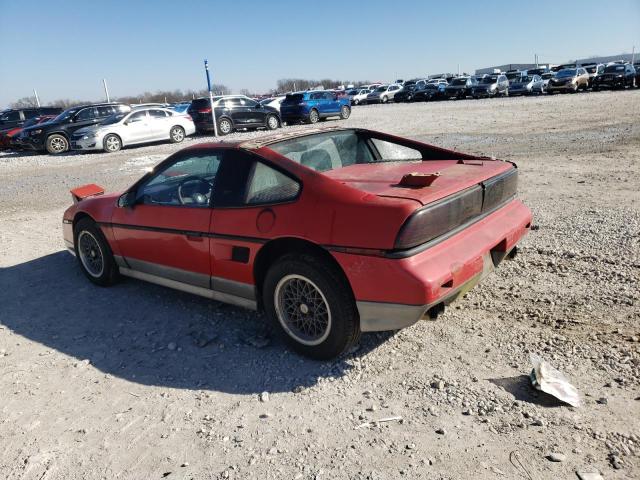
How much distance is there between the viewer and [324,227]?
298 centimetres

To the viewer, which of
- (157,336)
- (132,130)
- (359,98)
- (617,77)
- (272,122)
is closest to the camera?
(157,336)

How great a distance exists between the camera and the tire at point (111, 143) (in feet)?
56.0

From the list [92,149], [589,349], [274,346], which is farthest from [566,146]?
[92,149]

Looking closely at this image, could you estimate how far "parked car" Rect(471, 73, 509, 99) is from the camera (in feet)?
114

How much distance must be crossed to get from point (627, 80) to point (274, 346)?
117 feet

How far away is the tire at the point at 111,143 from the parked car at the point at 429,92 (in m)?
27.0

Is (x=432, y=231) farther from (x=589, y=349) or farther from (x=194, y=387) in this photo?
(x=194, y=387)

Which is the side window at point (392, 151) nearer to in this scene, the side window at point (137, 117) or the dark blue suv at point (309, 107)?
the side window at point (137, 117)

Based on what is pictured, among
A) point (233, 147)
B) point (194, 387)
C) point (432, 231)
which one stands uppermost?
point (233, 147)

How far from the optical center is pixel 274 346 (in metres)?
3.57

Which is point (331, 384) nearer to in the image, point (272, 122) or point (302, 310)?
point (302, 310)

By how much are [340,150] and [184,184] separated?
137 cm

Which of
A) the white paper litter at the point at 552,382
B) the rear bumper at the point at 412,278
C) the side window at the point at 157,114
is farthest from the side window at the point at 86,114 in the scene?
the white paper litter at the point at 552,382

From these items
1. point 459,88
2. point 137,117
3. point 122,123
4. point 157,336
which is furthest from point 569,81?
point 157,336
